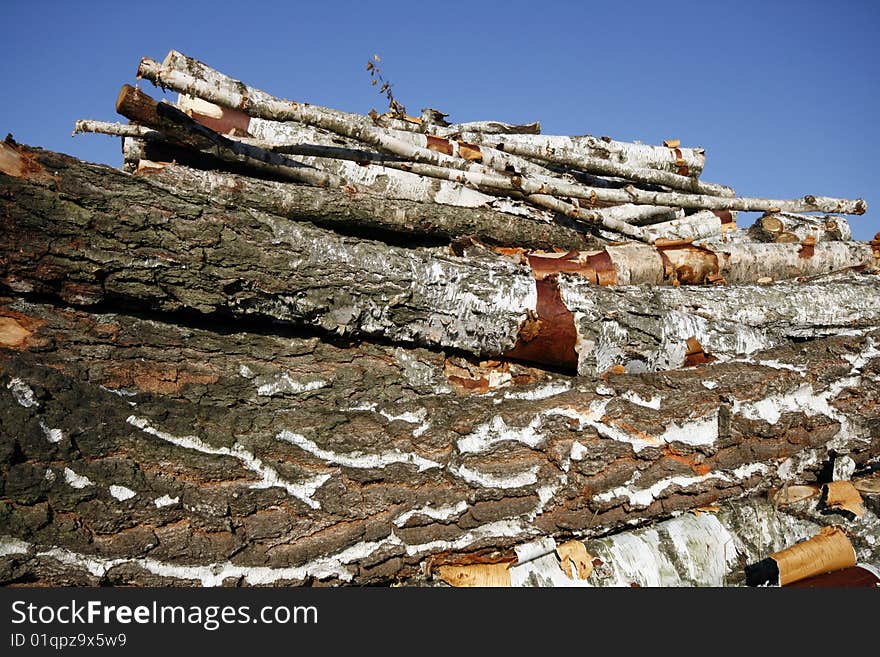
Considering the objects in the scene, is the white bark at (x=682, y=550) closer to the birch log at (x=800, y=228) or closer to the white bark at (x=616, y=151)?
the birch log at (x=800, y=228)

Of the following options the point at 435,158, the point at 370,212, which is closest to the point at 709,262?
the point at 435,158

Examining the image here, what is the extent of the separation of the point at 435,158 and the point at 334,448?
2.52m

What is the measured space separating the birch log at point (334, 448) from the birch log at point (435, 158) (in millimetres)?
1388

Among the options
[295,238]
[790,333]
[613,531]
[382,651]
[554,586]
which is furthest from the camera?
[790,333]

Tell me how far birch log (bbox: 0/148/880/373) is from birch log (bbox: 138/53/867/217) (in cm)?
89

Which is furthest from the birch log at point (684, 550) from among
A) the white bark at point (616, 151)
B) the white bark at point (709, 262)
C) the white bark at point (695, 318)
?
the white bark at point (616, 151)

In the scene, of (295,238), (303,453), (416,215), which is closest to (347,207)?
(416,215)

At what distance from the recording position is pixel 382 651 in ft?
6.84

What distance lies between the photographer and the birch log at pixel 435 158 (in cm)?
356

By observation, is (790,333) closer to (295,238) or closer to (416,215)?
(416,215)

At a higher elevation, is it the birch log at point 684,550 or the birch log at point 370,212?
the birch log at point 370,212

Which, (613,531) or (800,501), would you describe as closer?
(613,531)

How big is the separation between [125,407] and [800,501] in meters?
3.03

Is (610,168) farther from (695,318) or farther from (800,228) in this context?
(695,318)
